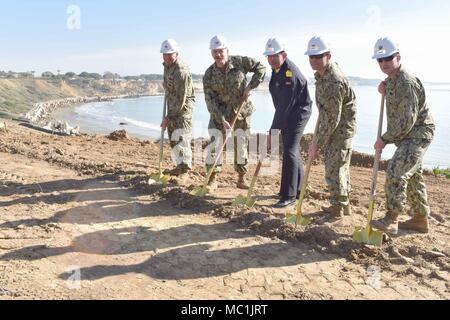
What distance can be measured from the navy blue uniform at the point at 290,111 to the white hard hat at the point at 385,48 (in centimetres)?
126

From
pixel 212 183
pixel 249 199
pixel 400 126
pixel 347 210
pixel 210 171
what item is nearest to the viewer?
pixel 400 126

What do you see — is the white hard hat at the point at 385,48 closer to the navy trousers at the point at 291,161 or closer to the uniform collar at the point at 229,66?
the navy trousers at the point at 291,161

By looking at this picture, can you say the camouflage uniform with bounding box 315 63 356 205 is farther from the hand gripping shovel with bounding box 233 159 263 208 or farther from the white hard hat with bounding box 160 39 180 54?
the white hard hat with bounding box 160 39 180 54

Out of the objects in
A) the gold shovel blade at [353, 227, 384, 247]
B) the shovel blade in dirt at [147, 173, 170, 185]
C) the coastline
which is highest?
the coastline

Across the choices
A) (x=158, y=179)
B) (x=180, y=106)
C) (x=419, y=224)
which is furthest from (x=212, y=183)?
(x=419, y=224)

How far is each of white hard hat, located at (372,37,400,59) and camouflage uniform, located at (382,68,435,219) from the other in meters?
0.23

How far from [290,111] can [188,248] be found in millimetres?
2133

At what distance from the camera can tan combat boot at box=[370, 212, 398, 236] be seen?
15.4 feet

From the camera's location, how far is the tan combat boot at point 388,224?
15.4 ft

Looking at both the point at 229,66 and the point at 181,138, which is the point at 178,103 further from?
the point at 229,66

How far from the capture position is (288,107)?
546cm

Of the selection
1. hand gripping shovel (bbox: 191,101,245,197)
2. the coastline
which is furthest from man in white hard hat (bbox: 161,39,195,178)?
the coastline

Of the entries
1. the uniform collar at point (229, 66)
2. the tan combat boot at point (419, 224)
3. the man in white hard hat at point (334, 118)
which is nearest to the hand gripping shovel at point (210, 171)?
the uniform collar at point (229, 66)

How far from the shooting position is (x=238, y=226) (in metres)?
5.27
